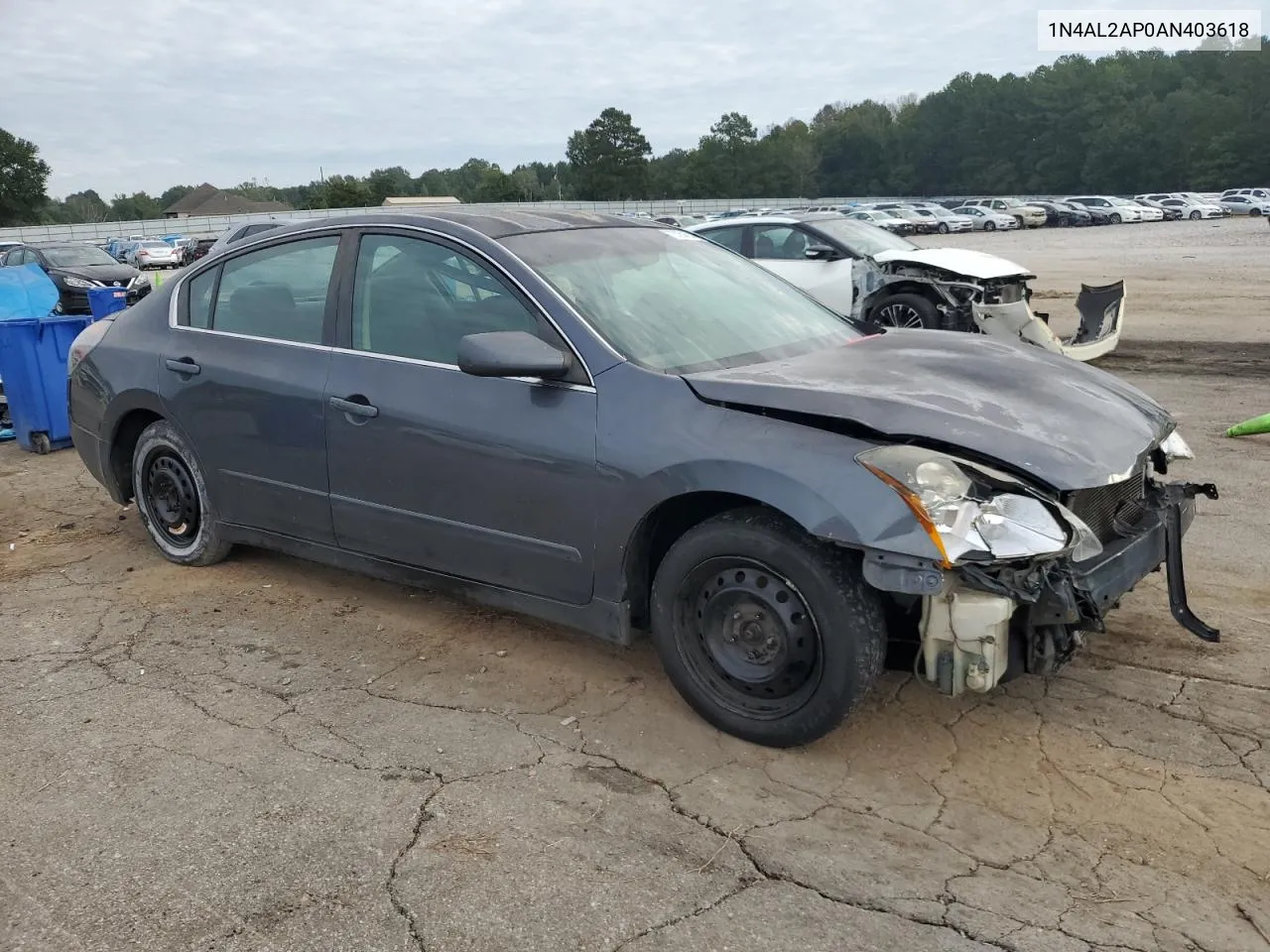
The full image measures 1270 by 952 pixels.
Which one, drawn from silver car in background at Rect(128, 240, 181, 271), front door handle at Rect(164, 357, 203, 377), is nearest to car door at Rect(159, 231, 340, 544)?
front door handle at Rect(164, 357, 203, 377)

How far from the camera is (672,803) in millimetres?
3152

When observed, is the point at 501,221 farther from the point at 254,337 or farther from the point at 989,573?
the point at 989,573

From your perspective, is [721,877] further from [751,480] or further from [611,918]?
[751,480]

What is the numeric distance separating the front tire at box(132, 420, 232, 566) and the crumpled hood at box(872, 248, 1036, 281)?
7.40m

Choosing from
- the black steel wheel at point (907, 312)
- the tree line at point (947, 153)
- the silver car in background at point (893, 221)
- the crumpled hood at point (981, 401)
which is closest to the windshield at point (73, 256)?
the black steel wheel at point (907, 312)

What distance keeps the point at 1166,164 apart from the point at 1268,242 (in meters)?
62.4

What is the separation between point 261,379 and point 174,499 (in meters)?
1.15

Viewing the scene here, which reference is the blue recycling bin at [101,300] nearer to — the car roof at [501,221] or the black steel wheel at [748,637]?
the car roof at [501,221]

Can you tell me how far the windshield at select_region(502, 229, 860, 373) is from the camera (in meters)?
3.82

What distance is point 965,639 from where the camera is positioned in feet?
9.99

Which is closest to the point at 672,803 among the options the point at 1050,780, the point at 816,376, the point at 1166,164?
the point at 1050,780

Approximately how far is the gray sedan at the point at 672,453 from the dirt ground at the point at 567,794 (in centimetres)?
33

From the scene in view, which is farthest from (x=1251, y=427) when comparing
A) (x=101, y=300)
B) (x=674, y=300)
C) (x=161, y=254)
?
→ (x=161, y=254)

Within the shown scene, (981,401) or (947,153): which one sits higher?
(947,153)
